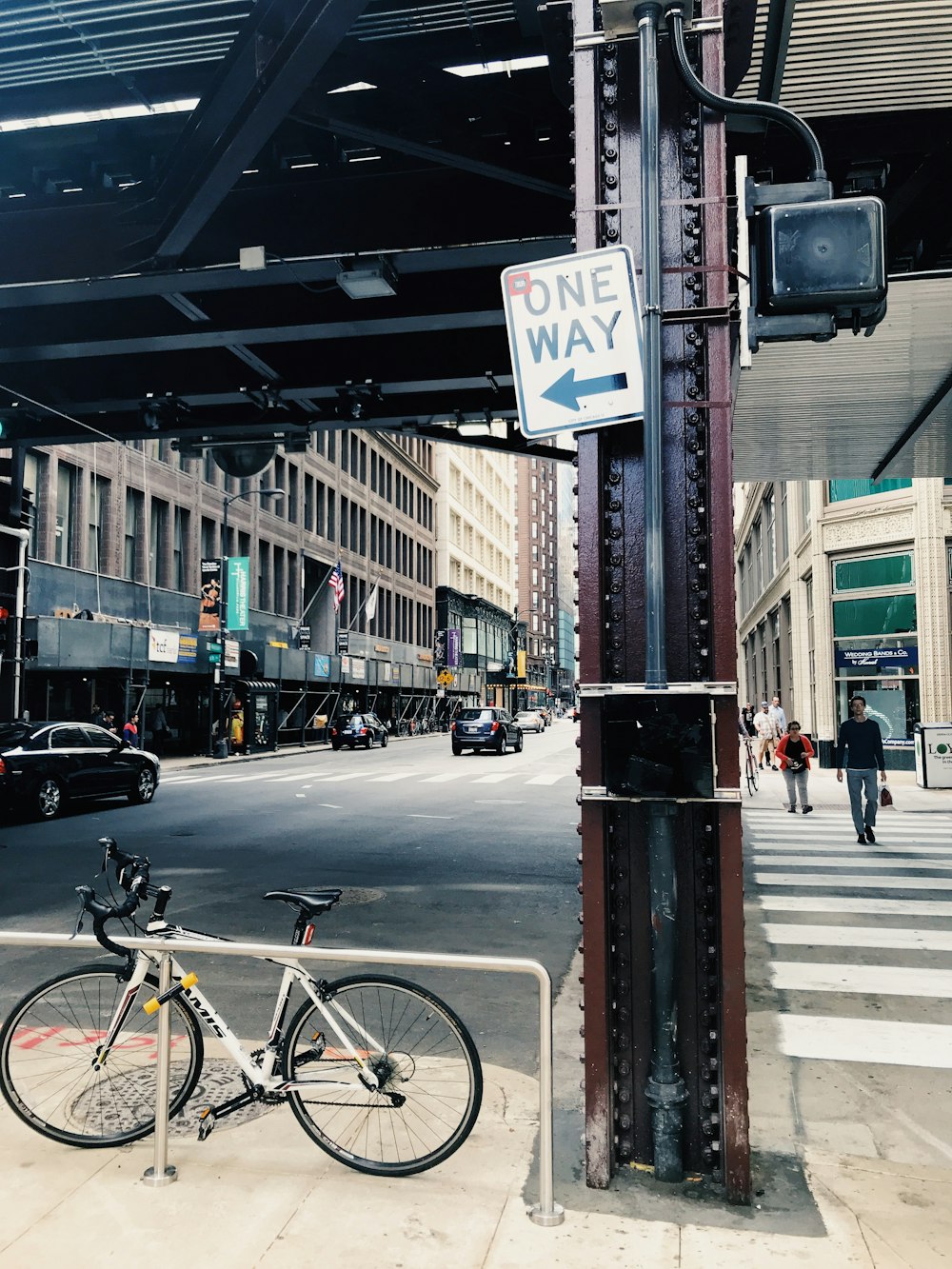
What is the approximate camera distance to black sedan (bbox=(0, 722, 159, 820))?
1664 centimetres

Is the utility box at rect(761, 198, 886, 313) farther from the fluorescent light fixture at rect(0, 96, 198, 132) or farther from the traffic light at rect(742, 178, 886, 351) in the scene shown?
the fluorescent light fixture at rect(0, 96, 198, 132)

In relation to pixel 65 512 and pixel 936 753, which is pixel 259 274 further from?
pixel 65 512

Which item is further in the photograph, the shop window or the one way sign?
the shop window

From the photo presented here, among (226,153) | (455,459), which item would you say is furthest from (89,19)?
(455,459)

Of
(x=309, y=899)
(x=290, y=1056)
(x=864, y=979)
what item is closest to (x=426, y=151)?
(x=309, y=899)

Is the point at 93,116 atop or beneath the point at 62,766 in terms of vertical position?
atop

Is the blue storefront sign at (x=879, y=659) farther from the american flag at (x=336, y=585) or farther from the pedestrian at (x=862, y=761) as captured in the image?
the american flag at (x=336, y=585)

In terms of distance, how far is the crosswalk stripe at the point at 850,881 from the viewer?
10.7 metres

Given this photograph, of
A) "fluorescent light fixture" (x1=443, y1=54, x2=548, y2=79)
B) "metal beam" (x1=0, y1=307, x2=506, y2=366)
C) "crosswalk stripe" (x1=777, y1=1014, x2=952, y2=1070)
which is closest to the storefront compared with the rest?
"metal beam" (x1=0, y1=307, x2=506, y2=366)

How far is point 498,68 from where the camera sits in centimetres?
825

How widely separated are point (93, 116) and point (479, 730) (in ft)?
100

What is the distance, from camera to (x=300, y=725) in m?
47.7

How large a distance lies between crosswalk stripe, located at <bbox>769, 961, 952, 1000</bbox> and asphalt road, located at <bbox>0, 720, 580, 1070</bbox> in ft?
5.35

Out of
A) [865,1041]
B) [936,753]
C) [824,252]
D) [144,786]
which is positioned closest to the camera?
[824,252]
